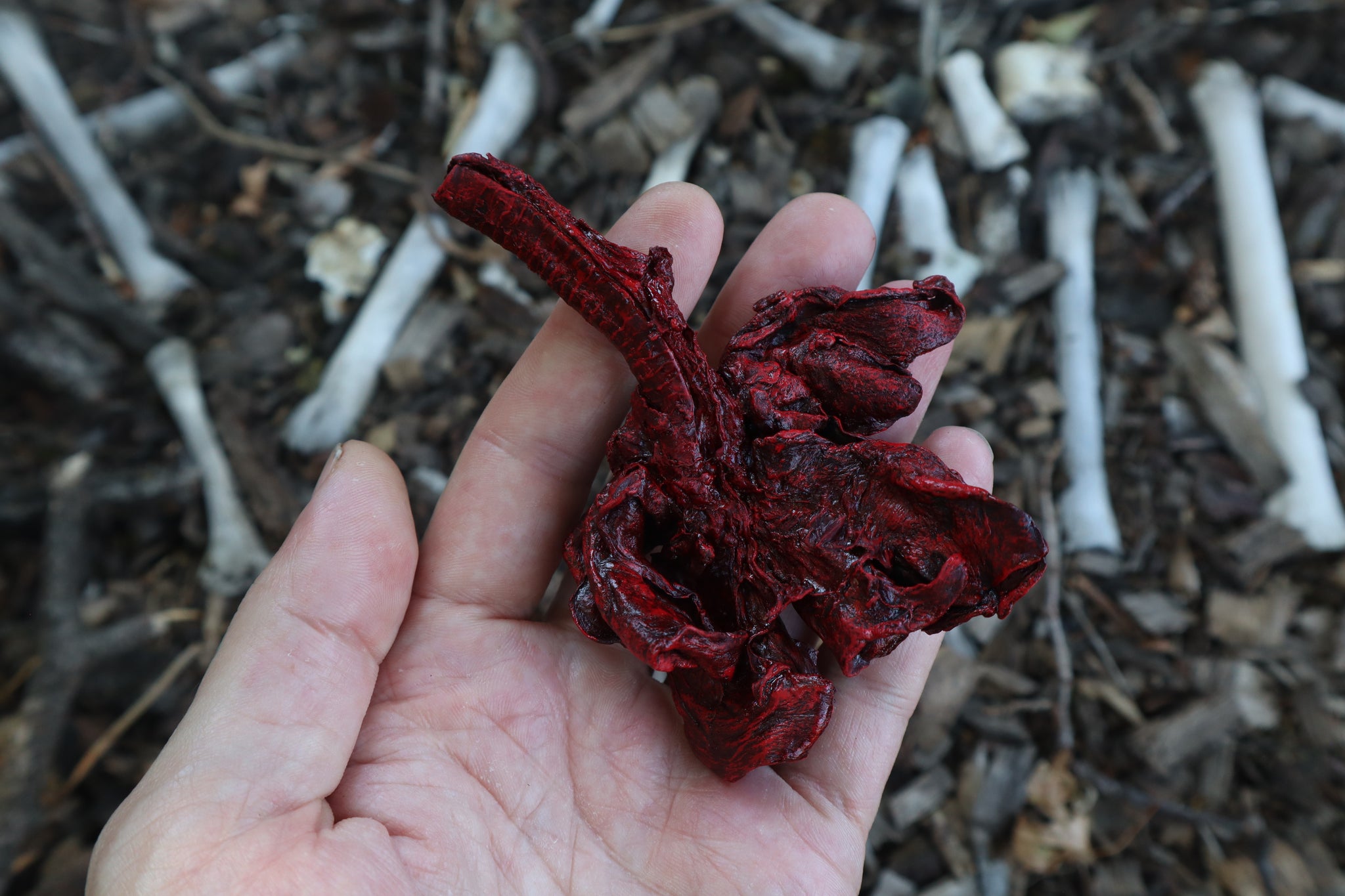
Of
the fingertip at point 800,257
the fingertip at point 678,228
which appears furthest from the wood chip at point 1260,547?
the fingertip at point 678,228

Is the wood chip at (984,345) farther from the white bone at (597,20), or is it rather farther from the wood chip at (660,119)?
the white bone at (597,20)

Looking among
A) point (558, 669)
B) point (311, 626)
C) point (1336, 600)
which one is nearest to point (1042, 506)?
point (1336, 600)

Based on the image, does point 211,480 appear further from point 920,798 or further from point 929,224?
point 929,224

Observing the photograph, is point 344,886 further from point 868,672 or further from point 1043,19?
point 1043,19

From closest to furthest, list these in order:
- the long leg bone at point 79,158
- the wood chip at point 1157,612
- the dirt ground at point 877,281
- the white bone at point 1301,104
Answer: the dirt ground at point 877,281 < the wood chip at point 1157,612 < the long leg bone at point 79,158 < the white bone at point 1301,104

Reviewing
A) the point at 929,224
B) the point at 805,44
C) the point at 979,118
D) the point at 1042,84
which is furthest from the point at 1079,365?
the point at 805,44
